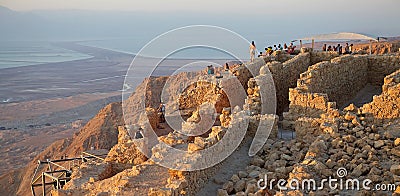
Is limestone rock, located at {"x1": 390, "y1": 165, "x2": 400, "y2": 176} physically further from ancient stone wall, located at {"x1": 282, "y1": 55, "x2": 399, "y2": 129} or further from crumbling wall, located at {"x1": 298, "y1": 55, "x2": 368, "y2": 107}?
crumbling wall, located at {"x1": 298, "y1": 55, "x2": 368, "y2": 107}

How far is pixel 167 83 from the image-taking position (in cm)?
3753

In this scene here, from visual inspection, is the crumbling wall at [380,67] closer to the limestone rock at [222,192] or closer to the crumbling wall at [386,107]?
the crumbling wall at [386,107]

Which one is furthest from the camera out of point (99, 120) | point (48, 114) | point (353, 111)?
point (48, 114)

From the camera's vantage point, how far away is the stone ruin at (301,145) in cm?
711

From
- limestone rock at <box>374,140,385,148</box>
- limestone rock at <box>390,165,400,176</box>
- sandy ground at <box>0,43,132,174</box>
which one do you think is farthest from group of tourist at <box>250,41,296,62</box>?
sandy ground at <box>0,43,132,174</box>

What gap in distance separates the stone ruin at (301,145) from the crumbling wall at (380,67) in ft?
5.54

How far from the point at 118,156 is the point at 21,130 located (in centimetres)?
4314

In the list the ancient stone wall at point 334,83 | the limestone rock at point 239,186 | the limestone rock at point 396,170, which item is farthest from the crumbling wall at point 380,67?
the limestone rock at point 239,186

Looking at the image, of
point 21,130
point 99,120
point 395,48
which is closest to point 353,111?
point 395,48

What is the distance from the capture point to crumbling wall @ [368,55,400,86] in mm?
14477

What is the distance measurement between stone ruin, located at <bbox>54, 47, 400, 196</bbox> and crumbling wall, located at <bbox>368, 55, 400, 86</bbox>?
169 centimetres

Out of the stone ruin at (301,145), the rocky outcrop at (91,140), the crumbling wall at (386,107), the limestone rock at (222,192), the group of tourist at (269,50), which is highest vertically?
the group of tourist at (269,50)

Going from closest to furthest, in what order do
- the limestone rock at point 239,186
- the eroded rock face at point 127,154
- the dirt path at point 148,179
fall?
the limestone rock at point 239,186
the dirt path at point 148,179
the eroded rock face at point 127,154

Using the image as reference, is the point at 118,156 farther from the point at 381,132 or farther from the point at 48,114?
the point at 48,114
